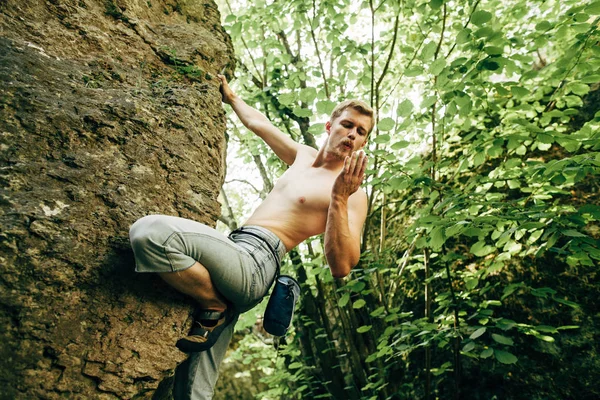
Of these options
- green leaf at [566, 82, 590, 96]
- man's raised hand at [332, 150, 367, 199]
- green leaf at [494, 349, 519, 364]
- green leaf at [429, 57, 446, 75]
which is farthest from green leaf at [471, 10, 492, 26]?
green leaf at [494, 349, 519, 364]

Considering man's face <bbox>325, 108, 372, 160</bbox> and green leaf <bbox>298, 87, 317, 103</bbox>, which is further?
green leaf <bbox>298, 87, 317, 103</bbox>

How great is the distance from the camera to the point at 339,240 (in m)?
2.00

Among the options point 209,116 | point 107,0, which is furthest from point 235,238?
point 107,0

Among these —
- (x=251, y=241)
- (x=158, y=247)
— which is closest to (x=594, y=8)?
(x=251, y=241)

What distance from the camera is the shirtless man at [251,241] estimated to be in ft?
4.66

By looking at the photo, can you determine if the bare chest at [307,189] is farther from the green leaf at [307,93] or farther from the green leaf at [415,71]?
the green leaf at [415,71]

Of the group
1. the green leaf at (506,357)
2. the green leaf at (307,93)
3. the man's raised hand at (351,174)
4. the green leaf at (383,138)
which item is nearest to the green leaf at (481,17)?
the green leaf at (383,138)

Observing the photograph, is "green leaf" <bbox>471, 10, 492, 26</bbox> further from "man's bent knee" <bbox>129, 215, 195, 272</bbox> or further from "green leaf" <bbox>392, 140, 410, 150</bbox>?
"man's bent knee" <bbox>129, 215, 195, 272</bbox>

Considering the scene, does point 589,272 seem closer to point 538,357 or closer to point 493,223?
point 538,357

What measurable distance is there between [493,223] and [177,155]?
7.39 ft

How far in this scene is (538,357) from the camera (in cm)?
341

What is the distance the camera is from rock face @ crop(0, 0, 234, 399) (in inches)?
49.9

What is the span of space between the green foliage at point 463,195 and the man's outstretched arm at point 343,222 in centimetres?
62

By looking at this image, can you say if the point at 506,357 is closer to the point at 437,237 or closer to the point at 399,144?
the point at 437,237
